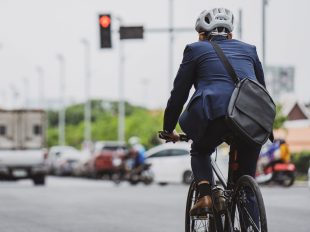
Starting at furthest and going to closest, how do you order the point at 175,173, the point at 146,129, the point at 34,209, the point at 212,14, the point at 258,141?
the point at 146,129
the point at 175,173
the point at 34,209
the point at 212,14
the point at 258,141

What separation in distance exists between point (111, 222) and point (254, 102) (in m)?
6.85

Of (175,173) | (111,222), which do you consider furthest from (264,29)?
(111,222)

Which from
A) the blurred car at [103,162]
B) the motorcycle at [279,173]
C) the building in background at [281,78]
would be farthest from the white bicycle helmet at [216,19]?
the building in background at [281,78]

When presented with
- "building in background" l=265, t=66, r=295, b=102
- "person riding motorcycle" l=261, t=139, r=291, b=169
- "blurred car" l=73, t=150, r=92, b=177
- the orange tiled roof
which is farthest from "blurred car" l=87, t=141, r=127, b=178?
"person riding motorcycle" l=261, t=139, r=291, b=169

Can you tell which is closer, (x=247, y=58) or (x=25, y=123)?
(x=247, y=58)

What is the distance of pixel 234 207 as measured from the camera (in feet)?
21.6

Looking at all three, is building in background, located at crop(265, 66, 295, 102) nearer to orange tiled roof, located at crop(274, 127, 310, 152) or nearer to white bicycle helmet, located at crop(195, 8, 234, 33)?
orange tiled roof, located at crop(274, 127, 310, 152)

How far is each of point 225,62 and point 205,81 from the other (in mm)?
175

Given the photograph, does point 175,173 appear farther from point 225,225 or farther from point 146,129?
point 146,129

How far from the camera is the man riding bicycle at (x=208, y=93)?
6.55 m

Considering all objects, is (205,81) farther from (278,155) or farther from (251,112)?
(278,155)

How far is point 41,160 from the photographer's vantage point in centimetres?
3544

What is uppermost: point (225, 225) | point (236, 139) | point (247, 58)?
point (247, 58)

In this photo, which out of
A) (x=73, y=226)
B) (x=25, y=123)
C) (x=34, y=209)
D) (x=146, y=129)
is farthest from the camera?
(x=146, y=129)
